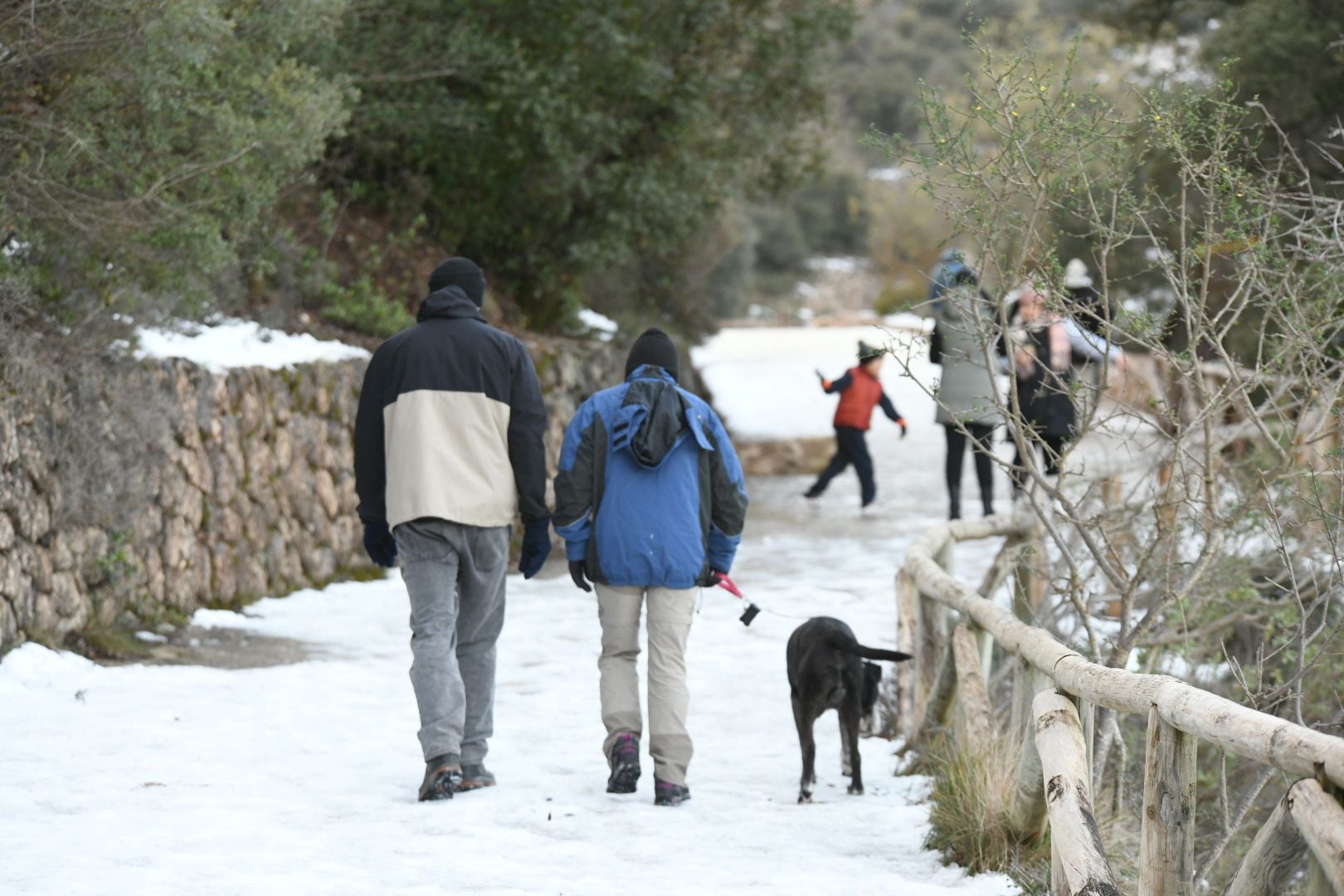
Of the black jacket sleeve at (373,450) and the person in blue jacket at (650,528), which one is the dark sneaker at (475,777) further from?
the black jacket sleeve at (373,450)

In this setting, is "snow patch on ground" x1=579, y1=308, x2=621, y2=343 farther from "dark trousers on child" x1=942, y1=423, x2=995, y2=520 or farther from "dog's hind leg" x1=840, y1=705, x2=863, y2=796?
"dog's hind leg" x1=840, y1=705, x2=863, y2=796

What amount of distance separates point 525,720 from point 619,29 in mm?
7792

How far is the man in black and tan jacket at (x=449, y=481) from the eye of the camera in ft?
18.2

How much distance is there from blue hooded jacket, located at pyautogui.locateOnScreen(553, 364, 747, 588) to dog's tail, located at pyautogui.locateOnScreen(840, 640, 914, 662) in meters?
0.66

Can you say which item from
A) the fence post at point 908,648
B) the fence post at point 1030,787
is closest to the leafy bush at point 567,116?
the fence post at point 908,648

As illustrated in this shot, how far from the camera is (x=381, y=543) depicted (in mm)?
5840

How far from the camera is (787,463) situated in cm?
1842

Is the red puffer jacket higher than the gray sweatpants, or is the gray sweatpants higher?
the red puffer jacket

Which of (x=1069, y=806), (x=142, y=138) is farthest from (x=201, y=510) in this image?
(x=1069, y=806)

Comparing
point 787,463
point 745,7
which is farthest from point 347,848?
point 787,463

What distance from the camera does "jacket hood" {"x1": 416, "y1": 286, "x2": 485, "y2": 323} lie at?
5762 millimetres

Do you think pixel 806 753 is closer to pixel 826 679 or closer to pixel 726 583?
pixel 826 679

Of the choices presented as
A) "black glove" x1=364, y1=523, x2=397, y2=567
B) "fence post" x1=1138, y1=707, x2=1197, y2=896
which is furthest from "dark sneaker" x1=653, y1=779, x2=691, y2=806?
"fence post" x1=1138, y1=707, x2=1197, y2=896

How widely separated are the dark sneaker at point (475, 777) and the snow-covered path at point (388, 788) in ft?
0.29
